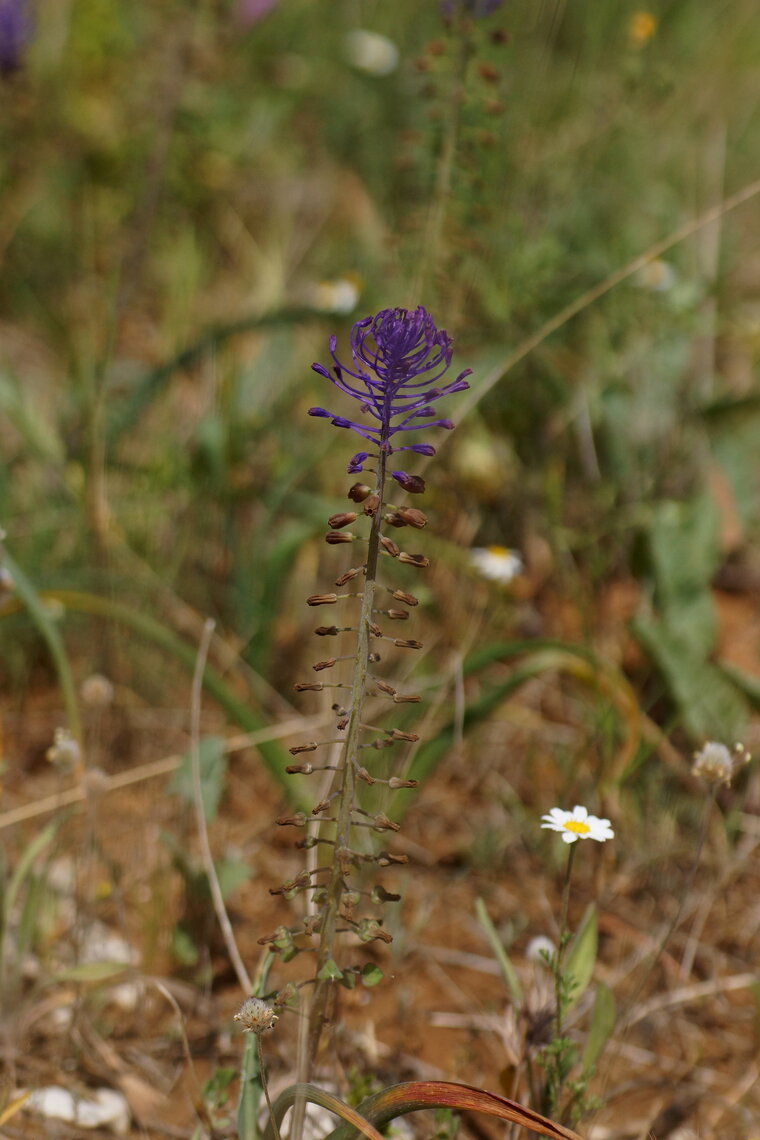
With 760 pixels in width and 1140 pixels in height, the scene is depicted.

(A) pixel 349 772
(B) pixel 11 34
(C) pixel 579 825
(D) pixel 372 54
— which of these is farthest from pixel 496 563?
(D) pixel 372 54

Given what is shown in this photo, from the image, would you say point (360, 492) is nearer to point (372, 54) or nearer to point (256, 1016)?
point (256, 1016)

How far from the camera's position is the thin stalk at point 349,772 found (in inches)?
47.0

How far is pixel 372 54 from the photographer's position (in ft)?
12.8

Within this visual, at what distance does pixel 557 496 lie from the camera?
8.77 feet

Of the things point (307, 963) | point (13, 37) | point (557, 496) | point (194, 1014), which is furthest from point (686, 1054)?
point (13, 37)

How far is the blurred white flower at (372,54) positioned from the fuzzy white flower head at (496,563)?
217 cm

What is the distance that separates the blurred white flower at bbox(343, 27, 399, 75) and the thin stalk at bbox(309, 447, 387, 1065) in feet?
10.3

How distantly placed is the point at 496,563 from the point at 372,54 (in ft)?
7.55

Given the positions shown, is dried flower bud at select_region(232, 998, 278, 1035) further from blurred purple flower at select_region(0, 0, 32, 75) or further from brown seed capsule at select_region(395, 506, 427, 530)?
blurred purple flower at select_region(0, 0, 32, 75)

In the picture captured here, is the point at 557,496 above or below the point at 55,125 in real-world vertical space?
below

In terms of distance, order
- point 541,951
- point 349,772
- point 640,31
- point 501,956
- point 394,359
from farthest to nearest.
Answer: point 640,31 → point 501,956 → point 541,951 → point 349,772 → point 394,359

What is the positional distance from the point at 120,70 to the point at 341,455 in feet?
6.87

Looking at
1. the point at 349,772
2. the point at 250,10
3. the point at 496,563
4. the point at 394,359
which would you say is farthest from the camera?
the point at 250,10

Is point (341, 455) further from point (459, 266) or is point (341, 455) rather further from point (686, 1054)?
point (686, 1054)
